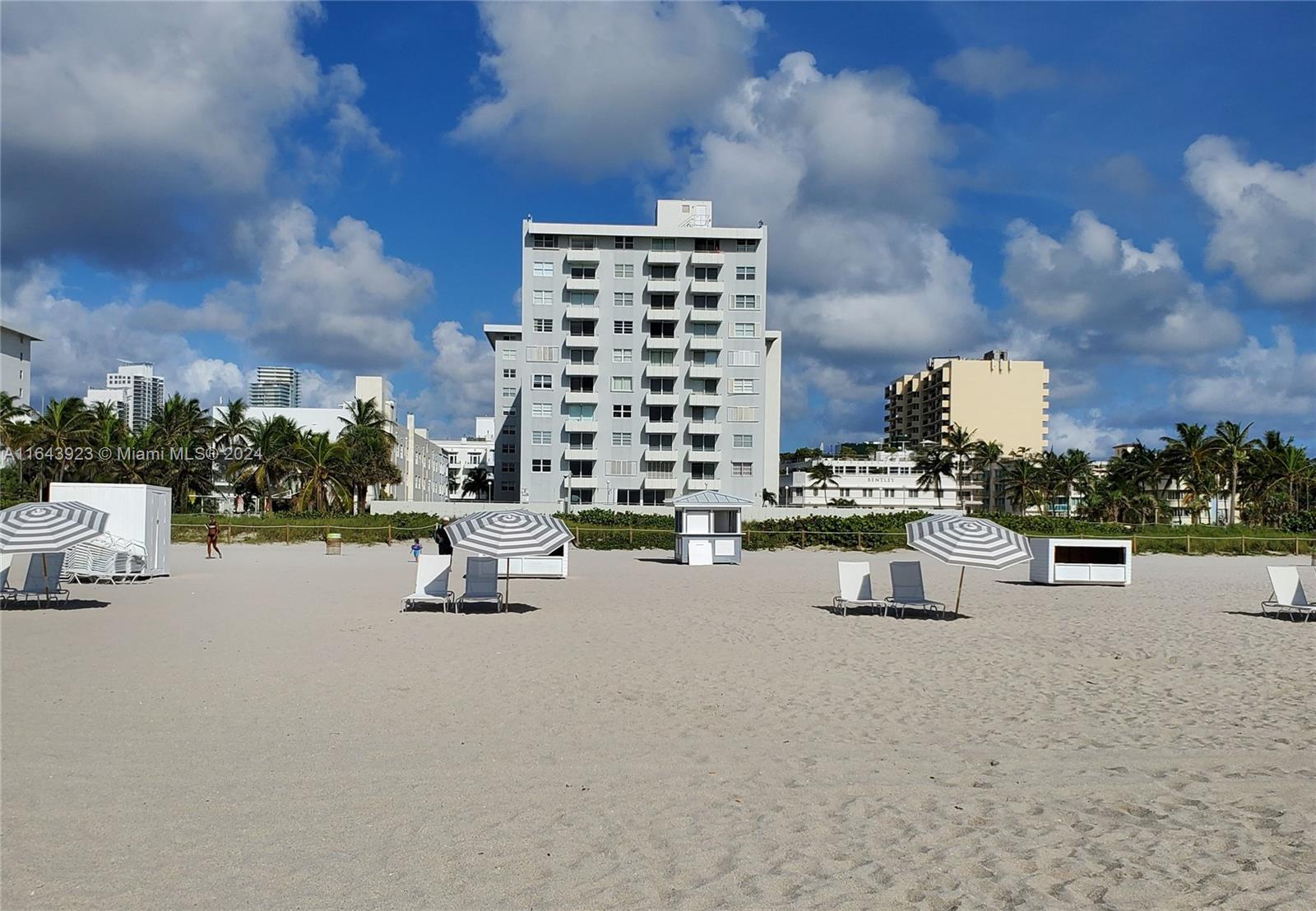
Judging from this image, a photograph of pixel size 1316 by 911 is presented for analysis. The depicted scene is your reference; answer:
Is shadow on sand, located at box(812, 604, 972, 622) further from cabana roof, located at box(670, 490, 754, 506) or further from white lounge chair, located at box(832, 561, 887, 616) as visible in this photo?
cabana roof, located at box(670, 490, 754, 506)

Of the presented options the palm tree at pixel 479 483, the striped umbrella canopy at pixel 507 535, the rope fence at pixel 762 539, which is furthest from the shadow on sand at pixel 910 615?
the palm tree at pixel 479 483

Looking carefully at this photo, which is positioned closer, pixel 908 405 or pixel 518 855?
pixel 518 855

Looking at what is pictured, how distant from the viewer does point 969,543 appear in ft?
56.3

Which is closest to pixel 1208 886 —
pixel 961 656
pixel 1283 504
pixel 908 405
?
pixel 961 656

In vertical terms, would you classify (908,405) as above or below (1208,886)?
above

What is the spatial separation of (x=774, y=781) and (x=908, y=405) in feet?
531

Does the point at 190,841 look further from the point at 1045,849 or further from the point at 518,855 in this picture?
the point at 1045,849

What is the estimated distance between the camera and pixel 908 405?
163875mm

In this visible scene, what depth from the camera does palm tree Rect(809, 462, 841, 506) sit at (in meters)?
116

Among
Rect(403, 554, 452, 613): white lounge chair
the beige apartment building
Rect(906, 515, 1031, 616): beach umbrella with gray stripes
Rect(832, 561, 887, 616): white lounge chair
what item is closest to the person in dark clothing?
Rect(403, 554, 452, 613): white lounge chair

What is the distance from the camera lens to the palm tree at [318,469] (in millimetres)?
64562

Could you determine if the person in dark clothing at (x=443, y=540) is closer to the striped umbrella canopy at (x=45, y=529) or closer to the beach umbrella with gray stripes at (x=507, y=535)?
the beach umbrella with gray stripes at (x=507, y=535)

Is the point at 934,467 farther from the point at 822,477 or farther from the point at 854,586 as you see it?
the point at 854,586

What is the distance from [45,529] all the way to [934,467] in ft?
323
